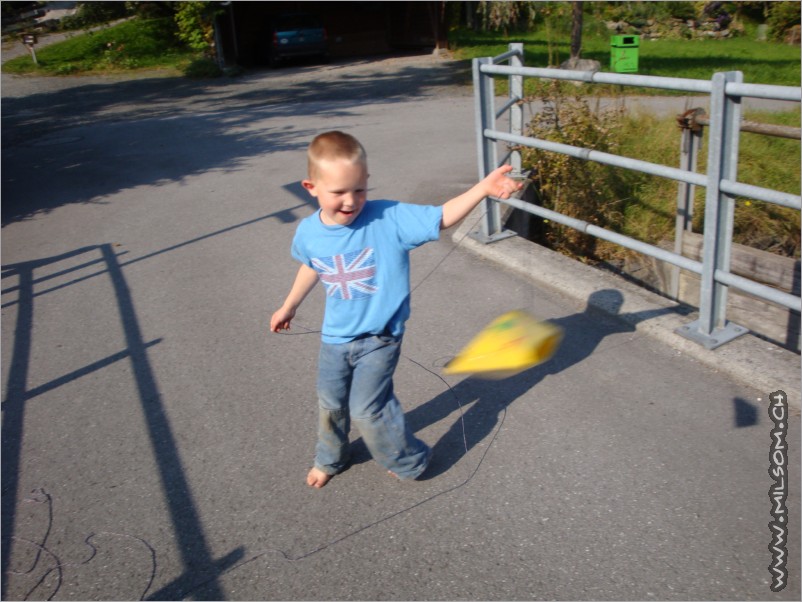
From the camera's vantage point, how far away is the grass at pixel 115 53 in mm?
28411

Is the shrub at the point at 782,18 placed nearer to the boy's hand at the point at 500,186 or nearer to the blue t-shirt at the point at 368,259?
the boy's hand at the point at 500,186

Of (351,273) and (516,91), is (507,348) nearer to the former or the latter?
(351,273)

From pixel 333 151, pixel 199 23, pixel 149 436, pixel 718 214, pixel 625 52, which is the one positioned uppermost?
pixel 199 23

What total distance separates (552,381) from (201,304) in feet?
9.10

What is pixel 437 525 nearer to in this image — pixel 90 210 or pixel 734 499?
pixel 734 499

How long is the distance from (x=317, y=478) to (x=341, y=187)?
133 centimetres

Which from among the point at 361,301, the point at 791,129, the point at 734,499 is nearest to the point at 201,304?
the point at 361,301

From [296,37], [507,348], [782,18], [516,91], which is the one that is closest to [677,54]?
[782,18]

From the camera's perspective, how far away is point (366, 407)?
3.41m

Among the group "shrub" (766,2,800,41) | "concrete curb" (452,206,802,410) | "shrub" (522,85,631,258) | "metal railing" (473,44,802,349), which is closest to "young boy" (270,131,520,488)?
"metal railing" (473,44,802,349)

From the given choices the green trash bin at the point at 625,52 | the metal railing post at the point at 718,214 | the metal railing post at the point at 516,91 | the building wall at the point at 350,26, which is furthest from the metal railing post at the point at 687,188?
the building wall at the point at 350,26

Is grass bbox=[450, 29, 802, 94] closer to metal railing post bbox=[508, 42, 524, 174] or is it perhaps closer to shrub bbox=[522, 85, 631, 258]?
shrub bbox=[522, 85, 631, 258]

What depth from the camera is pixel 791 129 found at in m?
6.18

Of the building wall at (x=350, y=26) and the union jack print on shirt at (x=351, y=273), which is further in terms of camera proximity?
the building wall at (x=350, y=26)
